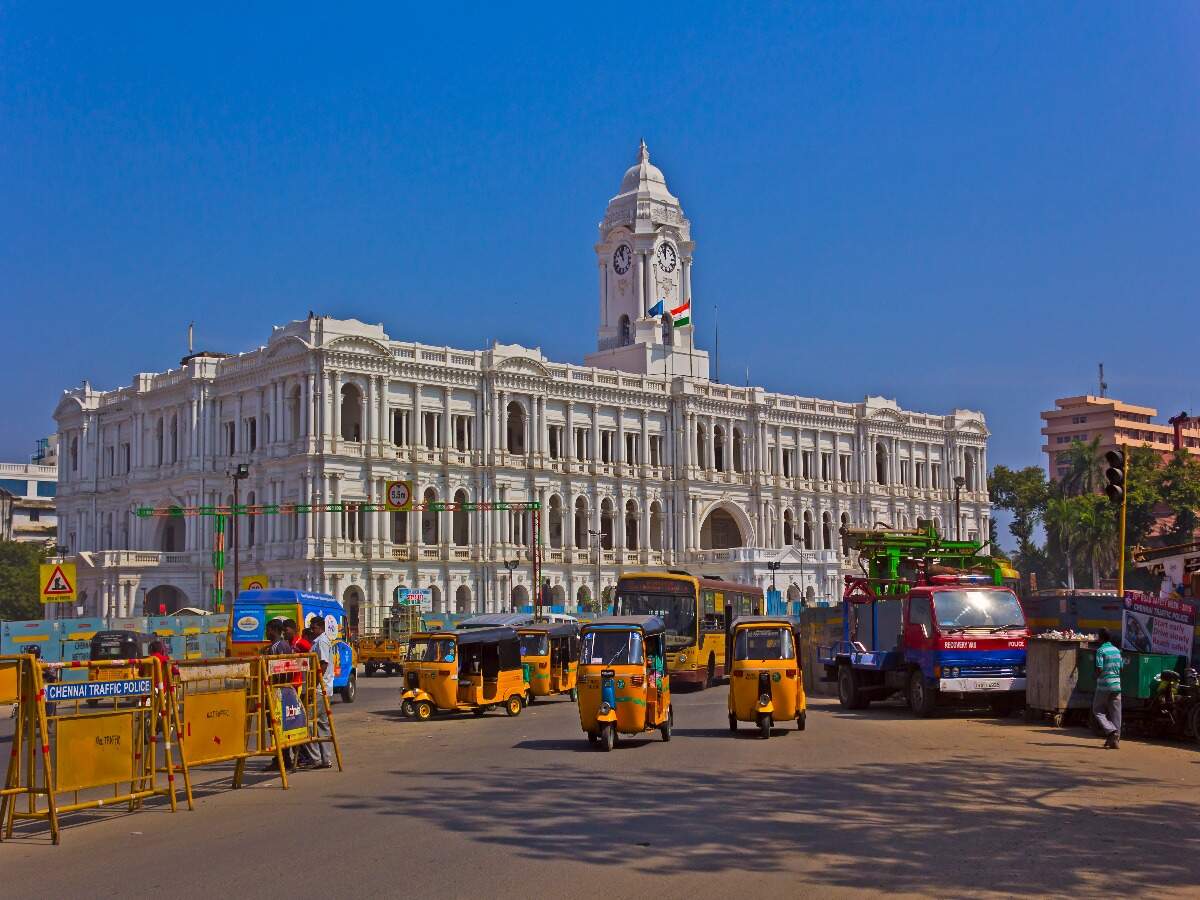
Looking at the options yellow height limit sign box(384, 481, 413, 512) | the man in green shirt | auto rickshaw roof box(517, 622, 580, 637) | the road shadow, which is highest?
yellow height limit sign box(384, 481, 413, 512)

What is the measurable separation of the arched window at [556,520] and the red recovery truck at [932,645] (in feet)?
167

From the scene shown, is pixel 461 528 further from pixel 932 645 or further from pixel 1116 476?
pixel 1116 476

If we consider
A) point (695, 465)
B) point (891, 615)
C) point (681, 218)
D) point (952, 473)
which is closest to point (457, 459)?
point (695, 465)

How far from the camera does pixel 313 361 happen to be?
72312 mm

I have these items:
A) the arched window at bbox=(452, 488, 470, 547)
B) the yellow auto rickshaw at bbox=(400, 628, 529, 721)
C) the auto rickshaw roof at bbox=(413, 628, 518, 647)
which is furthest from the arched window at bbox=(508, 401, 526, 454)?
the auto rickshaw roof at bbox=(413, 628, 518, 647)

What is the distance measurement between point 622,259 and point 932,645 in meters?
71.3

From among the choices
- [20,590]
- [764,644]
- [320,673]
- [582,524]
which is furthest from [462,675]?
[20,590]

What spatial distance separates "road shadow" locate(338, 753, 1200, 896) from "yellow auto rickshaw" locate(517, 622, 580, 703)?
14.9 metres

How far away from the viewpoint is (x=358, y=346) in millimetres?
73688

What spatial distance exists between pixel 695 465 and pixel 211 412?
96.7ft

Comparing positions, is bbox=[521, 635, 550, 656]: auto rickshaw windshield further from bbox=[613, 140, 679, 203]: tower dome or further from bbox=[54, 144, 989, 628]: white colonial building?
bbox=[613, 140, 679, 203]: tower dome

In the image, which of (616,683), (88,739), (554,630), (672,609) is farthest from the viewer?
(672,609)

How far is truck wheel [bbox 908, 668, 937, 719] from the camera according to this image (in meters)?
27.3

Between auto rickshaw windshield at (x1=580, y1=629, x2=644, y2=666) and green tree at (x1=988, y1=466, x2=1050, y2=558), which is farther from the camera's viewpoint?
green tree at (x1=988, y1=466, x2=1050, y2=558)
